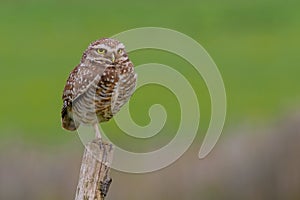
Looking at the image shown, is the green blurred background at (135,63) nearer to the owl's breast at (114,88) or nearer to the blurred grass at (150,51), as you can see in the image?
the blurred grass at (150,51)

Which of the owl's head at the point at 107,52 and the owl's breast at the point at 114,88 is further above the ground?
the owl's head at the point at 107,52

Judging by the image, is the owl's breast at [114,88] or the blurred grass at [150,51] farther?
the blurred grass at [150,51]

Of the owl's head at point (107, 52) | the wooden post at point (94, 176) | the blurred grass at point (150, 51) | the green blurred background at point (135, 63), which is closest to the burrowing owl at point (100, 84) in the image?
the owl's head at point (107, 52)

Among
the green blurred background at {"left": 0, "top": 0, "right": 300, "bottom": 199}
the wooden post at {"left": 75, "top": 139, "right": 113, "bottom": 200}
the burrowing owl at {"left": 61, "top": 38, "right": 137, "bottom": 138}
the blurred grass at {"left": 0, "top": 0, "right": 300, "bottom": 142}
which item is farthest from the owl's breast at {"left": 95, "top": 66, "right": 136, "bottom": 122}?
the blurred grass at {"left": 0, "top": 0, "right": 300, "bottom": 142}

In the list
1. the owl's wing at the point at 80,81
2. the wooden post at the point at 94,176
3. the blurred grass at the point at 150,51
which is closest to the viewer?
the wooden post at the point at 94,176


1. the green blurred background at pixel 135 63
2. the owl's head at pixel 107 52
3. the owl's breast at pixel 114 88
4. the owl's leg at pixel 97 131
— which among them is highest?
the green blurred background at pixel 135 63

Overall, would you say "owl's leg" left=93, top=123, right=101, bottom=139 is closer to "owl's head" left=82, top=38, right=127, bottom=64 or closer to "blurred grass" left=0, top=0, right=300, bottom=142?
"owl's head" left=82, top=38, right=127, bottom=64

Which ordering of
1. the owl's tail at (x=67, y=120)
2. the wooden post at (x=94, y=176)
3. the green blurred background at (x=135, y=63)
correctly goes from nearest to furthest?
1. the wooden post at (x=94, y=176)
2. the owl's tail at (x=67, y=120)
3. the green blurred background at (x=135, y=63)
